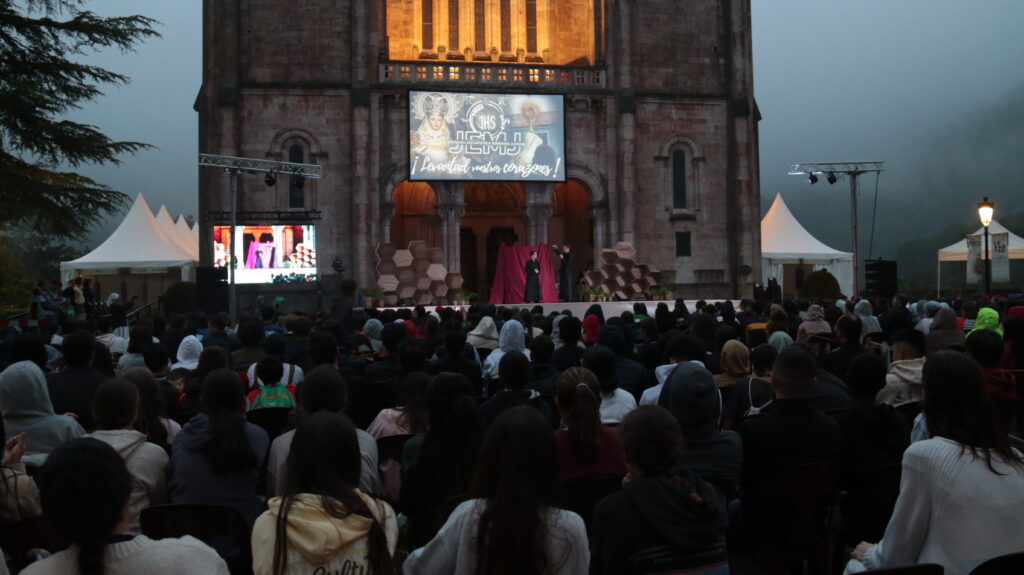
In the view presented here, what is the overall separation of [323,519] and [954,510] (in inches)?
92.8

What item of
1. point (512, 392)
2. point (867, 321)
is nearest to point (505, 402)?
point (512, 392)

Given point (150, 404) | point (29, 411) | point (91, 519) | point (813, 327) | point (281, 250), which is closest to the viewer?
point (91, 519)

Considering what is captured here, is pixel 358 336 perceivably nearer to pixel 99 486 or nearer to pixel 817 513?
pixel 817 513

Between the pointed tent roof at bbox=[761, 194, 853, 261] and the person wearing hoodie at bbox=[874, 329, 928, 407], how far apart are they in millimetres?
30576

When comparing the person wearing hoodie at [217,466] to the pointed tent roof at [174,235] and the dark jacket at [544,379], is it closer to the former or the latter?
the dark jacket at [544,379]

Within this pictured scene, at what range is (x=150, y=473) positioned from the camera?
16.0 ft

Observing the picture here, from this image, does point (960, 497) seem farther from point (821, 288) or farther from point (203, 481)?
point (821, 288)

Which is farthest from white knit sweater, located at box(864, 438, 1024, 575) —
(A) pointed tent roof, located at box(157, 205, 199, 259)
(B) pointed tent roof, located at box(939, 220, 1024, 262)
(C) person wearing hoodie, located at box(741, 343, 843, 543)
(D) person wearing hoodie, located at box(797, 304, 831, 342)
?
(A) pointed tent roof, located at box(157, 205, 199, 259)

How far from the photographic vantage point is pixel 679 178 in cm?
3338

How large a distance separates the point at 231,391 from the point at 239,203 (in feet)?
84.9

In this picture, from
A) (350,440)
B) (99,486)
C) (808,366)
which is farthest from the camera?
(808,366)

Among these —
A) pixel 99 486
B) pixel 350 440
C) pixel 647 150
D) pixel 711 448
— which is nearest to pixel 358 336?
pixel 711 448

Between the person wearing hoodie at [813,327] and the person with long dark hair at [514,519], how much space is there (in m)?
7.41

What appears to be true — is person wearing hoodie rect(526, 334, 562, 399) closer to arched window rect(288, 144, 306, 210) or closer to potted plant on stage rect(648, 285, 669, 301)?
potted plant on stage rect(648, 285, 669, 301)
